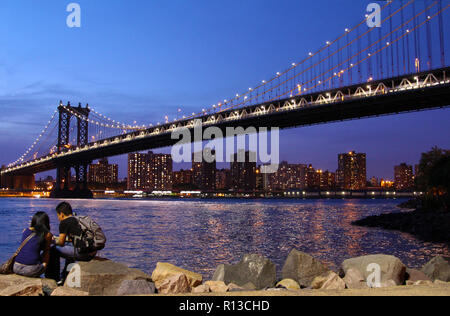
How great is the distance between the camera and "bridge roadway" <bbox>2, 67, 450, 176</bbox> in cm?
3516

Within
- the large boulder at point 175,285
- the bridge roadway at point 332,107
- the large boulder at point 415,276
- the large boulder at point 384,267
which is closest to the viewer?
the large boulder at point 175,285

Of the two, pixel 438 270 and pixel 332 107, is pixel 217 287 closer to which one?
pixel 438 270

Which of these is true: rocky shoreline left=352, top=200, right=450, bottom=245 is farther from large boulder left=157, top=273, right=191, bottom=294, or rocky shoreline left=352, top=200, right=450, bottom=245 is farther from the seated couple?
the seated couple

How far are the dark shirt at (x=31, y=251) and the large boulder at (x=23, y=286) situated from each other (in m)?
0.19

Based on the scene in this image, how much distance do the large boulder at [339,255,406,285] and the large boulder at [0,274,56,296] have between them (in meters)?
4.27

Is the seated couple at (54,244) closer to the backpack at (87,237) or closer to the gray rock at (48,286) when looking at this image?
the backpack at (87,237)

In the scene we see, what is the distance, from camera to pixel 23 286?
15.5ft

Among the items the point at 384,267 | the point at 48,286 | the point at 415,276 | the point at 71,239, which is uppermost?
the point at 71,239

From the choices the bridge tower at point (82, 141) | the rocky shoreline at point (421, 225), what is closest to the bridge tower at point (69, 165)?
the bridge tower at point (82, 141)

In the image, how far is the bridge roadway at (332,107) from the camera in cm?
3516

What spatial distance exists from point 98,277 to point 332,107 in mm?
36690

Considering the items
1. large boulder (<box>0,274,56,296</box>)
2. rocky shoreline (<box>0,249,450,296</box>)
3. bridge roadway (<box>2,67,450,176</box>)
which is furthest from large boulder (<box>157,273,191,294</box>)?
bridge roadway (<box>2,67,450,176</box>)

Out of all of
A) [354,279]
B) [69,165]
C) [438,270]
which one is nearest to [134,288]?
[354,279]

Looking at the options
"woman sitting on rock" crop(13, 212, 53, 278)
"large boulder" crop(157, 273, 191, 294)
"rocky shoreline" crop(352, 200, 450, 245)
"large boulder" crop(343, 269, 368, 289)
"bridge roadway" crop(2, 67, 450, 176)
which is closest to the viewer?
"woman sitting on rock" crop(13, 212, 53, 278)
